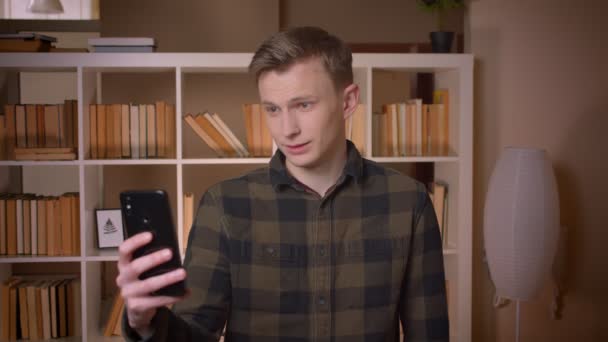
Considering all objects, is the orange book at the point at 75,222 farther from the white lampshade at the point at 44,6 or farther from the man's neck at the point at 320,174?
the man's neck at the point at 320,174

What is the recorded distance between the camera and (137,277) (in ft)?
3.52

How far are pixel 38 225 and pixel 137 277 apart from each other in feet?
8.20

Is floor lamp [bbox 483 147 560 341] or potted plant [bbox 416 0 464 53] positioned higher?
potted plant [bbox 416 0 464 53]

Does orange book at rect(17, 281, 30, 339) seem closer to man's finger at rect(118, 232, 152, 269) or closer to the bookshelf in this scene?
the bookshelf

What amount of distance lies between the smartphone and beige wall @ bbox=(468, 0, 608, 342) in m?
2.76

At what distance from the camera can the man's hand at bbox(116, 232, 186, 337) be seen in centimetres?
106

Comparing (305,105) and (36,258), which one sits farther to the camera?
(36,258)

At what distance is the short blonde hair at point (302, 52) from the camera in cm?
142

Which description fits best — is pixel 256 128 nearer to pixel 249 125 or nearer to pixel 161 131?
pixel 249 125

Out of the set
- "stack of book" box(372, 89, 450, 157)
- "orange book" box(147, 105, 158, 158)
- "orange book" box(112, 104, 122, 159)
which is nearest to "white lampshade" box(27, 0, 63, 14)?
"orange book" box(112, 104, 122, 159)

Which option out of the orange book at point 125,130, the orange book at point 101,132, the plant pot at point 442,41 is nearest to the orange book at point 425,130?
the plant pot at point 442,41

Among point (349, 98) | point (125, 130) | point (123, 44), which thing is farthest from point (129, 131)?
point (349, 98)

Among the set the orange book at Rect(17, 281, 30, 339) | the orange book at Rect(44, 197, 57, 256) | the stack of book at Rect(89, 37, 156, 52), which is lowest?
the orange book at Rect(17, 281, 30, 339)

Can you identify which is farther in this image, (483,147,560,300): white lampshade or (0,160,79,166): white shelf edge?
(0,160,79,166): white shelf edge
